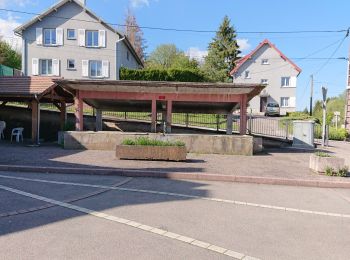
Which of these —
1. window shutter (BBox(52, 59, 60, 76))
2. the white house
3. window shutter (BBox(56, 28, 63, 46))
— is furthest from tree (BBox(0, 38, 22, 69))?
window shutter (BBox(56, 28, 63, 46))

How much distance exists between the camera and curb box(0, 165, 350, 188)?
938 centimetres

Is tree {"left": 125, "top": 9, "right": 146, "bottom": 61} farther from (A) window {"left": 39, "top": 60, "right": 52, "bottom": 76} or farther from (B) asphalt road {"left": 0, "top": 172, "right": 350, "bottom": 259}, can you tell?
(B) asphalt road {"left": 0, "top": 172, "right": 350, "bottom": 259}

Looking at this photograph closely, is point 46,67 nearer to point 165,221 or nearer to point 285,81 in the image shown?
point 285,81

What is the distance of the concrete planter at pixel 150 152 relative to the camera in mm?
11938

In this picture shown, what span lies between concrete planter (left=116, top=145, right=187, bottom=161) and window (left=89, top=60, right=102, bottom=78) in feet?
82.9

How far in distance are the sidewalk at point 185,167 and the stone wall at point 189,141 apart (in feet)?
3.06

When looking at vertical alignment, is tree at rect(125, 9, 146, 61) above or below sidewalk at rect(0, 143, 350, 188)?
above

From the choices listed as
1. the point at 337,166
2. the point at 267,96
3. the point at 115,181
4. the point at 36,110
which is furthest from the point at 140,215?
the point at 267,96

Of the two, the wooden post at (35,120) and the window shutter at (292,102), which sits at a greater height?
the window shutter at (292,102)

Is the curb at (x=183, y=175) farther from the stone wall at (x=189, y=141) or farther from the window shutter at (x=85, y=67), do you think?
the window shutter at (x=85, y=67)

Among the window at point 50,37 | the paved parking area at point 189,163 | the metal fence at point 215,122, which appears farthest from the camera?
the window at point 50,37

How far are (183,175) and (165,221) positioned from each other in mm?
4140

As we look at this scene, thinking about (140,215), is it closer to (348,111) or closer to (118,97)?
(118,97)

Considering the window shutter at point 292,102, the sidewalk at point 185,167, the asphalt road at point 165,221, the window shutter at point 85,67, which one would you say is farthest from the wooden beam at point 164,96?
the window shutter at point 292,102
